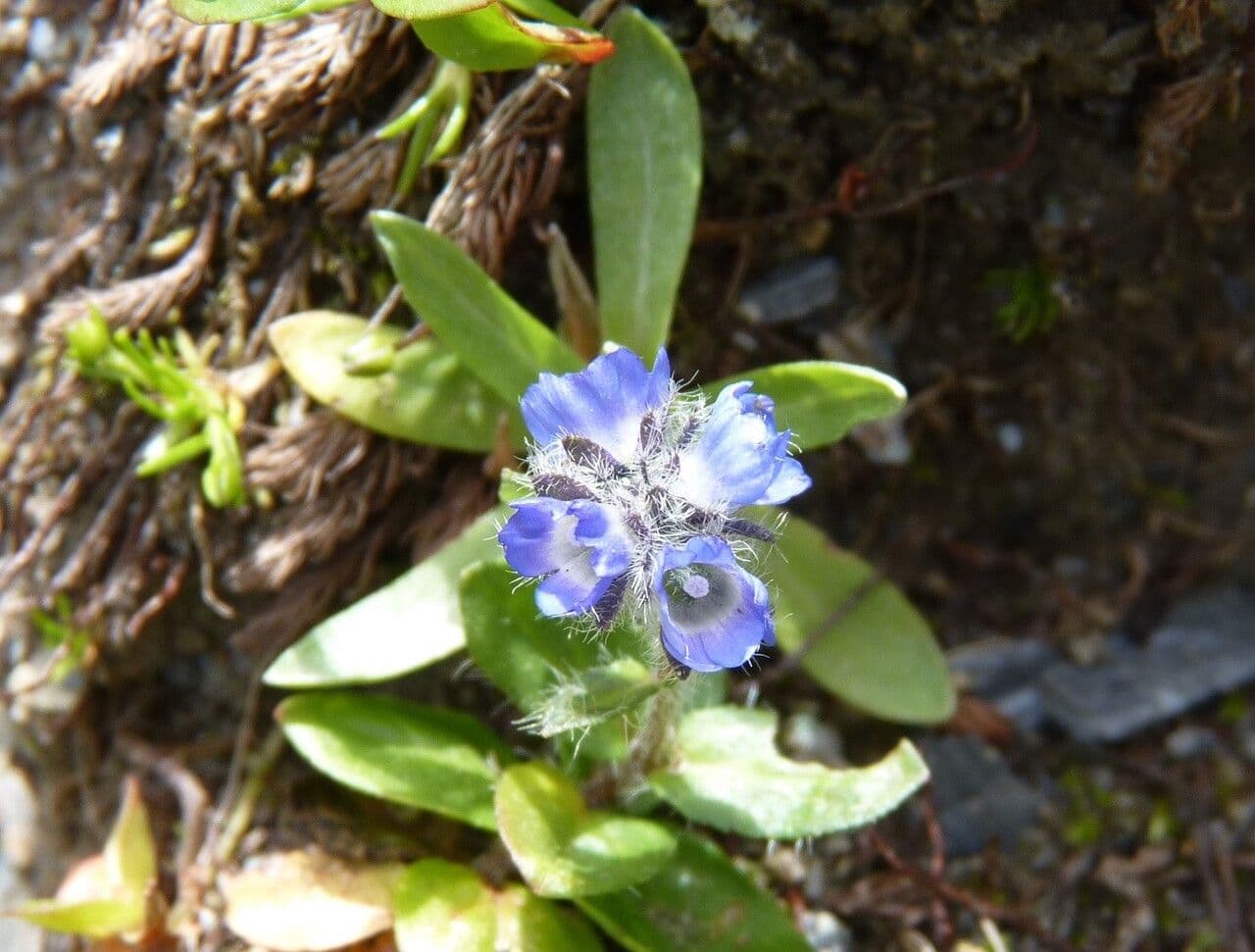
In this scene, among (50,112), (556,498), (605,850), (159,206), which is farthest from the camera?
(50,112)

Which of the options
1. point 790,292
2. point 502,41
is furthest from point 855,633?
point 502,41

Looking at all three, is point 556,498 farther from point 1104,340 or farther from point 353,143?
point 1104,340

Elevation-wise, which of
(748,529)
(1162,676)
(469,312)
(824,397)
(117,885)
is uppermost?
(469,312)

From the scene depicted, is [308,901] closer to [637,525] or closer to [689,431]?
[637,525]

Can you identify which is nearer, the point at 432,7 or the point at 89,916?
the point at 432,7

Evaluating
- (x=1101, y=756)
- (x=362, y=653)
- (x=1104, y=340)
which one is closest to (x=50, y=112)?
(x=362, y=653)

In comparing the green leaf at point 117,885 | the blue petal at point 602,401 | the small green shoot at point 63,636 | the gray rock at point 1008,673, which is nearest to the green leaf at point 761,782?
the blue petal at point 602,401
